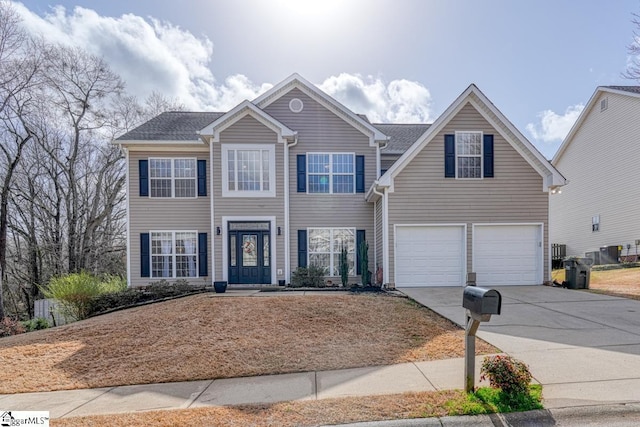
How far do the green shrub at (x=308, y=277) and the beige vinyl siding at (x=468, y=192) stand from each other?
129 inches

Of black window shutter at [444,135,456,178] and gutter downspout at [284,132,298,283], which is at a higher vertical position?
black window shutter at [444,135,456,178]

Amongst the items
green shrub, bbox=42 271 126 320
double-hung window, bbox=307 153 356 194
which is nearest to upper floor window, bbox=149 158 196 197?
green shrub, bbox=42 271 126 320

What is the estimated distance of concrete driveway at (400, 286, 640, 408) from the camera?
12.6 ft

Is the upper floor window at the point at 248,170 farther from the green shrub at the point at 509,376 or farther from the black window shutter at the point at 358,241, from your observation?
the green shrub at the point at 509,376

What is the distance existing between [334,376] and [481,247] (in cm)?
907

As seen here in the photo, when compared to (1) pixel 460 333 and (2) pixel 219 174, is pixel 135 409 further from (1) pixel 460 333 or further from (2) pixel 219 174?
(2) pixel 219 174

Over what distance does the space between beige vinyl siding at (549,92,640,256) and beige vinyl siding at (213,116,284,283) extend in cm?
1714

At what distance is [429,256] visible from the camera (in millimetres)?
11711

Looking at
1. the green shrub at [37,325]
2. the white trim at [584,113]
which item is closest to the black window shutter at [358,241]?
the green shrub at [37,325]

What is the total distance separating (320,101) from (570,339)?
11.2 metres

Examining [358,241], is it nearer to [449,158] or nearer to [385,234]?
[385,234]

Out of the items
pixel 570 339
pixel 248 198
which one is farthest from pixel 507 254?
pixel 248 198

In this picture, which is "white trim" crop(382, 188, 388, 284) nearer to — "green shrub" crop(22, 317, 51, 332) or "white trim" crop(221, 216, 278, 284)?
"white trim" crop(221, 216, 278, 284)

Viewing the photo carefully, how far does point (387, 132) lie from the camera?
17.2 meters
